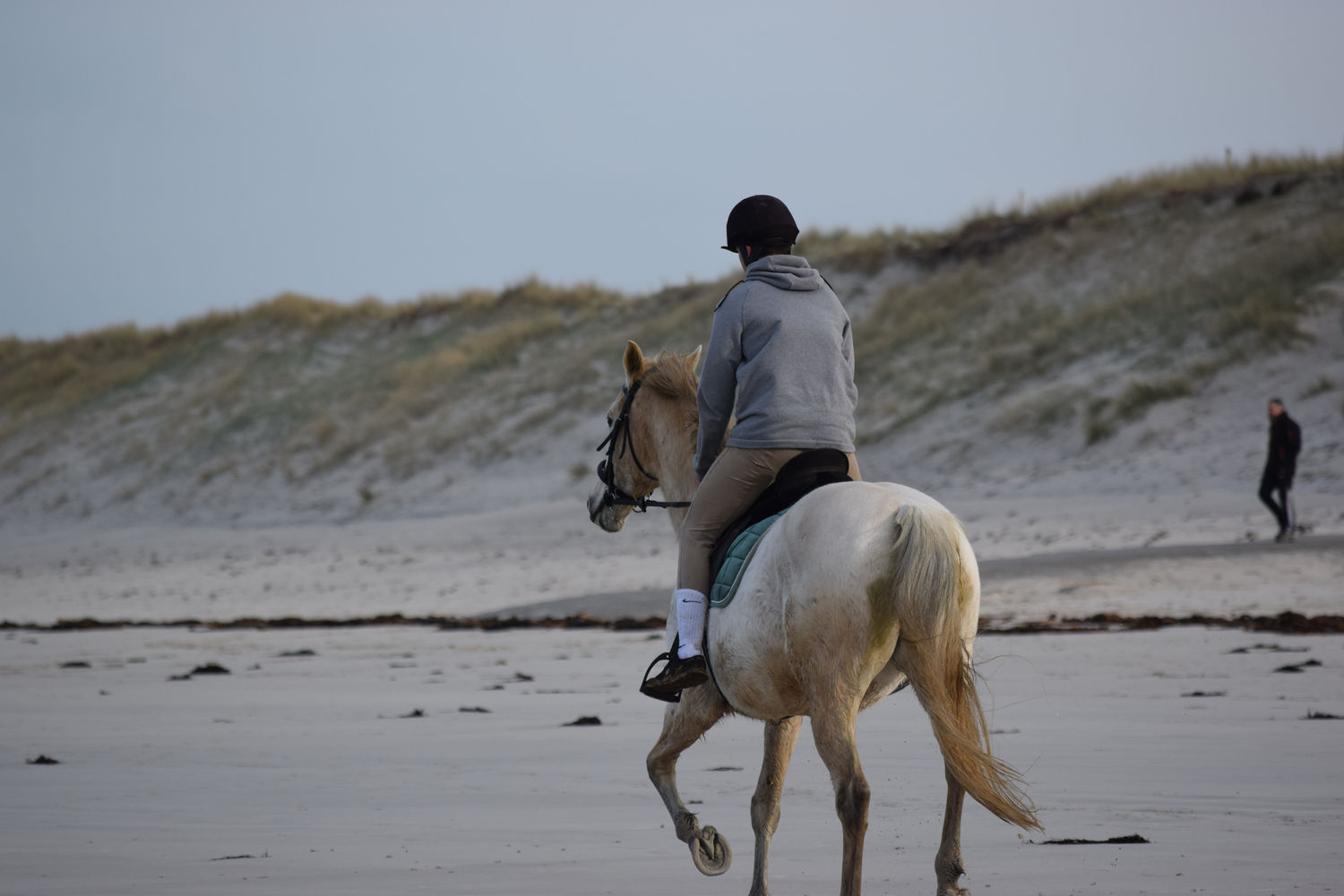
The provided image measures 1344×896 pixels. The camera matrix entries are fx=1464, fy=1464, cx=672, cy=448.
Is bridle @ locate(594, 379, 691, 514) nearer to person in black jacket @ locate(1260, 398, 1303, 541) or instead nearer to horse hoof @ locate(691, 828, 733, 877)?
horse hoof @ locate(691, 828, 733, 877)

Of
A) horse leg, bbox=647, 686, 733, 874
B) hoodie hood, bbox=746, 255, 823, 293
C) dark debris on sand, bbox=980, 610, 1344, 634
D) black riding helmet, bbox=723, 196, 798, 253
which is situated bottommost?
dark debris on sand, bbox=980, 610, 1344, 634

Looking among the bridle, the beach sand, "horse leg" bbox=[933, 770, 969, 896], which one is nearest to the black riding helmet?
the bridle

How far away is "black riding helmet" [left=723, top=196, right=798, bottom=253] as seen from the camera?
17.6 feet

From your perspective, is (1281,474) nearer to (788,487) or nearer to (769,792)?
(788,487)

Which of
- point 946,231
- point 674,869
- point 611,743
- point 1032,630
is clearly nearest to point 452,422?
point 946,231

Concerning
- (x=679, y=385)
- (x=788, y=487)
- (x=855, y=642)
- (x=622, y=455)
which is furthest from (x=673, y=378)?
(x=855, y=642)

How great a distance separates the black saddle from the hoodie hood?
601 mm

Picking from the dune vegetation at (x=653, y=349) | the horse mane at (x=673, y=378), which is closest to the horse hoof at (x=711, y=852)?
the horse mane at (x=673, y=378)

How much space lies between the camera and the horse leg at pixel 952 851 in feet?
15.2

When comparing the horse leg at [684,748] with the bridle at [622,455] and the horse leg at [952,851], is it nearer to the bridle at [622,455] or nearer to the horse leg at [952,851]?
the horse leg at [952,851]

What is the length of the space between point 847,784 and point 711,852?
78 cm

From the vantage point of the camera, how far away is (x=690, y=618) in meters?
5.06

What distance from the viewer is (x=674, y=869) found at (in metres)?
5.31

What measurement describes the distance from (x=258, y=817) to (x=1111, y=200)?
108 ft
